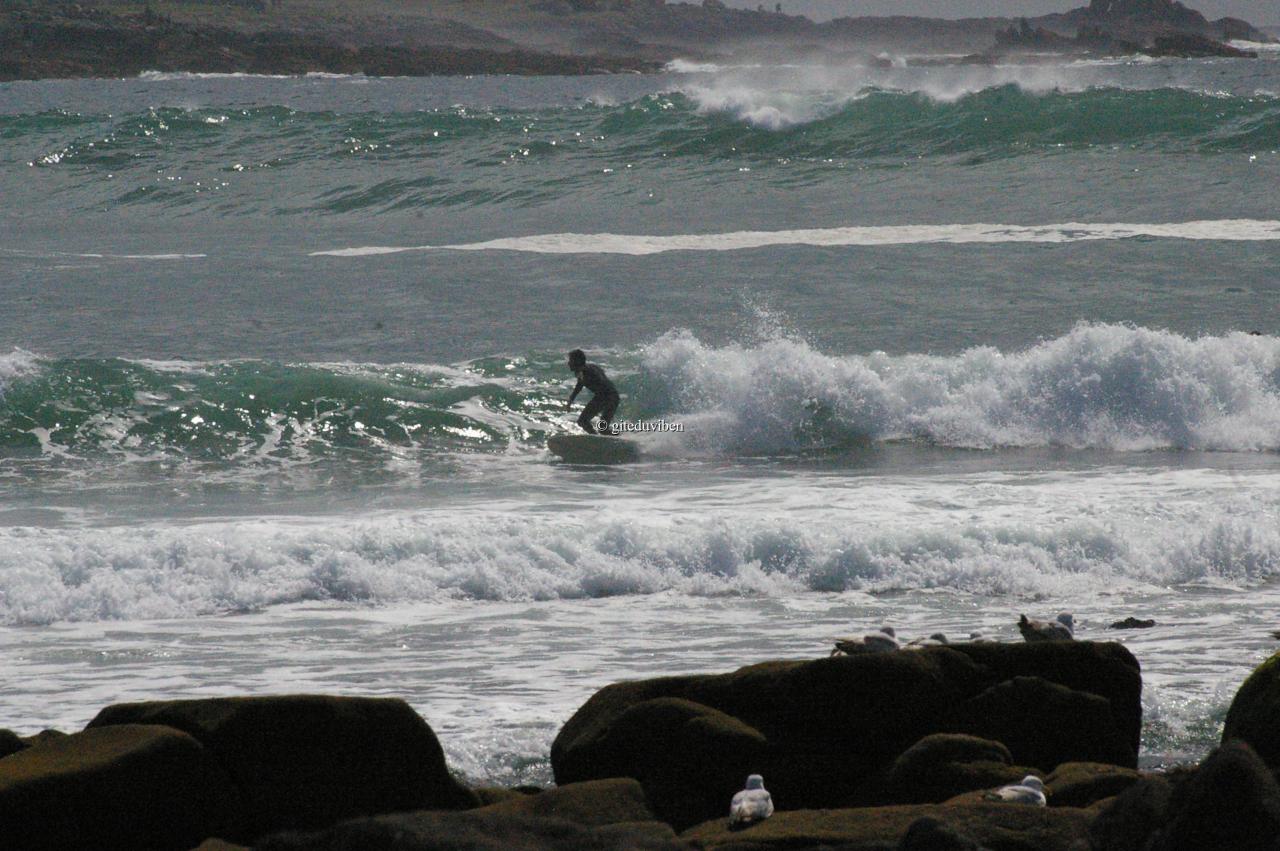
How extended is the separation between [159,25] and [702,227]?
98813 mm

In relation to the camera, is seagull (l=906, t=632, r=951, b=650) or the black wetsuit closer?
seagull (l=906, t=632, r=951, b=650)

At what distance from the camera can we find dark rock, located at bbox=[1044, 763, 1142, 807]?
5895 mm

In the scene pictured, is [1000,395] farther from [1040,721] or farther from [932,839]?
[932,839]

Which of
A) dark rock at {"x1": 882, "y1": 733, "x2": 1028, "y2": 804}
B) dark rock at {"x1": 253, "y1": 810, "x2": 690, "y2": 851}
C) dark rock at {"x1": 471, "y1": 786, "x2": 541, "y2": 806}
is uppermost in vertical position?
dark rock at {"x1": 253, "y1": 810, "x2": 690, "y2": 851}

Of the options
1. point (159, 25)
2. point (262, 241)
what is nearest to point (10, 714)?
point (262, 241)

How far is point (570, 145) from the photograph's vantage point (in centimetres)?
3978

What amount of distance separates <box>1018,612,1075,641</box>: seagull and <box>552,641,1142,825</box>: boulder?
3.46 feet

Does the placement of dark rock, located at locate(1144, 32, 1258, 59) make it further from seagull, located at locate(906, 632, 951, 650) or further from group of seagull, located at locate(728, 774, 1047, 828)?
group of seagull, located at locate(728, 774, 1047, 828)

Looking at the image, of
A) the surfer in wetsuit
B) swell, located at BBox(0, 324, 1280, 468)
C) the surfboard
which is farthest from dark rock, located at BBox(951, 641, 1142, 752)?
the surfer in wetsuit

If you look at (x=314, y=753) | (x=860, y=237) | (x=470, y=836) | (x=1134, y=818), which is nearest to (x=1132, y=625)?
(x=1134, y=818)

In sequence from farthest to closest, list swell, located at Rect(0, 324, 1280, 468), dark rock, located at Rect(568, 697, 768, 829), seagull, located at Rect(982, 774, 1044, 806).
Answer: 1. swell, located at Rect(0, 324, 1280, 468)
2. dark rock, located at Rect(568, 697, 768, 829)
3. seagull, located at Rect(982, 774, 1044, 806)

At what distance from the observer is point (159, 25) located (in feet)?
392

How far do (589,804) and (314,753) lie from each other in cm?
108

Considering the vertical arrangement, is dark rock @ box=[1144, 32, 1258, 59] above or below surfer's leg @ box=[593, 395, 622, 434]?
above
